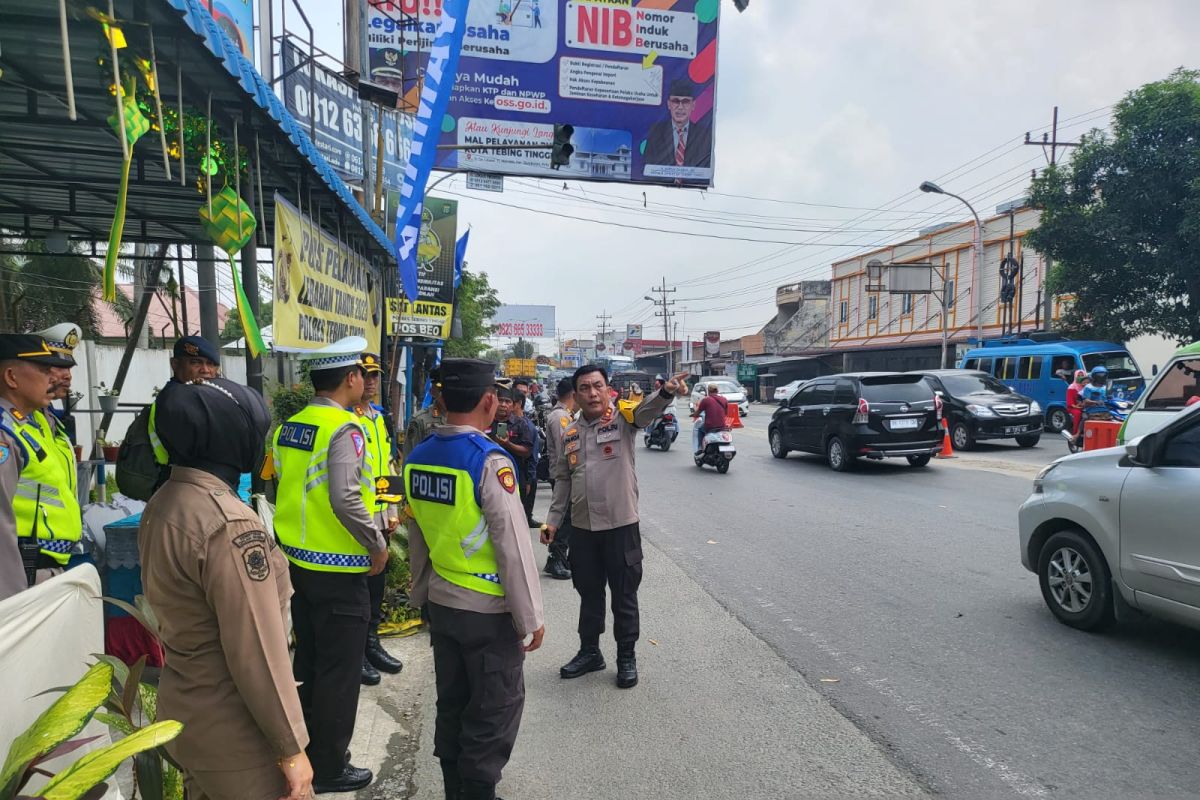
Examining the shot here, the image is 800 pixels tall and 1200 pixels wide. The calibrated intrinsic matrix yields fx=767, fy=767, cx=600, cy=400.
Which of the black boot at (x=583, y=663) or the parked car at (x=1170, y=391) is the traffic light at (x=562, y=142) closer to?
the parked car at (x=1170, y=391)

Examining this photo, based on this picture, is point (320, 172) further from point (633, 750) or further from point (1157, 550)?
point (1157, 550)

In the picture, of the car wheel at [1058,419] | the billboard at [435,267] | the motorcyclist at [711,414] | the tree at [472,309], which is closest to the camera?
the billboard at [435,267]

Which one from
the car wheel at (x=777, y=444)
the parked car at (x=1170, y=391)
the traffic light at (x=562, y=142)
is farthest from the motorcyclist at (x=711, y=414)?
the parked car at (x=1170, y=391)

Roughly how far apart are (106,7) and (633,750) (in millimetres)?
3573

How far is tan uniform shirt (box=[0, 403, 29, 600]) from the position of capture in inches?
114

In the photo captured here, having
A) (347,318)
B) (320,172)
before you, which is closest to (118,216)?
(320,172)

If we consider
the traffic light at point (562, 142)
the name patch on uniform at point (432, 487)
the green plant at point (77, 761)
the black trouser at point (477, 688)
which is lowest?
the black trouser at point (477, 688)

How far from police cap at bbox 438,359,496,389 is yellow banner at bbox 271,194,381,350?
184 centimetres

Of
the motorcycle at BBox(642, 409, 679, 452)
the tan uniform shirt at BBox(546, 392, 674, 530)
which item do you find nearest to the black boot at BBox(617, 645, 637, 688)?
the tan uniform shirt at BBox(546, 392, 674, 530)

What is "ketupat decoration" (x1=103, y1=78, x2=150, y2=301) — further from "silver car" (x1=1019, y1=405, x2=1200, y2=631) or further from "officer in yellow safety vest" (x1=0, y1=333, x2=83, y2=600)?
"silver car" (x1=1019, y1=405, x2=1200, y2=631)

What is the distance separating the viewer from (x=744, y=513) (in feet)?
32.2

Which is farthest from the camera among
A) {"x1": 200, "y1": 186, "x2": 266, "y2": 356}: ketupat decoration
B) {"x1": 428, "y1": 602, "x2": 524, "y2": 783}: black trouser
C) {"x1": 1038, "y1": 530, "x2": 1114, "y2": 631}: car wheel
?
{"x1": 1038, "y1": 530, "x2": 1114, "y2": 631}: car wheel

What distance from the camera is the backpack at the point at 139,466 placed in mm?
2529

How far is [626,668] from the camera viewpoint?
4.37 metres
